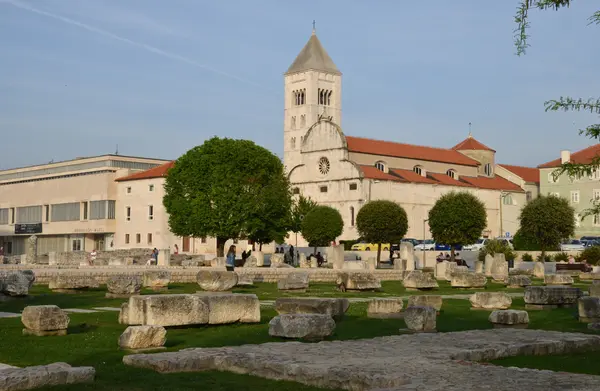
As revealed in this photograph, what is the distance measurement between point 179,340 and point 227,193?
5249cm

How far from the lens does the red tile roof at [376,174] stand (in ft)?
320

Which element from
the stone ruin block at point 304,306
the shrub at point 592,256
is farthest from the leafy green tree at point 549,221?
the stone ruin block at point 304,306

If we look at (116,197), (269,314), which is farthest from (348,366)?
(116,197)

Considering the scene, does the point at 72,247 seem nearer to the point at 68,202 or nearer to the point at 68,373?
the point at 68,202

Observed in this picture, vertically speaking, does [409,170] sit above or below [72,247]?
above

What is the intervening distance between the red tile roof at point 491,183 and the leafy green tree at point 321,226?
3358cm

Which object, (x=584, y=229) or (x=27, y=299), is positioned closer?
(x=27, y=299)

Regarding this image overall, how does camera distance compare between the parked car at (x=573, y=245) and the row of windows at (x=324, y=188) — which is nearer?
the parked car at (x=573, y=245)

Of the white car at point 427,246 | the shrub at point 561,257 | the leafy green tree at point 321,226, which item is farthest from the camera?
the leafy green tree at point 321,226

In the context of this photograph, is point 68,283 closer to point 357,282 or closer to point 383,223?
point 357,282

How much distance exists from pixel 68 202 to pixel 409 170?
137 feet

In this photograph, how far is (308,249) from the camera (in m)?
86.4

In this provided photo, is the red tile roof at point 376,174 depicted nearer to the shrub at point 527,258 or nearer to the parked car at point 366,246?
the parked car at point 366,246

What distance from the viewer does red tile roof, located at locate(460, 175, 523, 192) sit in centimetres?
10988
